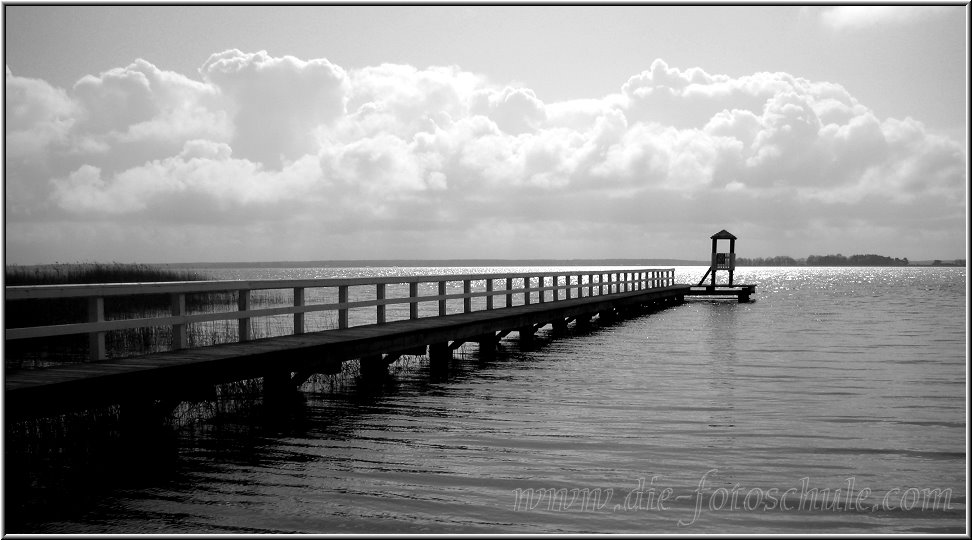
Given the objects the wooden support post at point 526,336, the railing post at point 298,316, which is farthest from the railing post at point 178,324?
the wooden support post at point 526,336

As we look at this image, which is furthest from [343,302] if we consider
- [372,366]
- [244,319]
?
[244,319]

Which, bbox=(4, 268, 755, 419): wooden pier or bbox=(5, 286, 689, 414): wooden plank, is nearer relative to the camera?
bbox=(5, 286, 689, 414): wooden plank

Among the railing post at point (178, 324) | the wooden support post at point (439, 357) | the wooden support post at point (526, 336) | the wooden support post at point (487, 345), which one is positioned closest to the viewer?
the railing post at point (178, 324)

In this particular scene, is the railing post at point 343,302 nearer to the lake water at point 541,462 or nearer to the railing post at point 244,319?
the lake water at point 541,462

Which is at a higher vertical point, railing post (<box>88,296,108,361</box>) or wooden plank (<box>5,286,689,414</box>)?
railing post (<box>88,296,108,361</box>)

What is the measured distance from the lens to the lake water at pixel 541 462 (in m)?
6.98

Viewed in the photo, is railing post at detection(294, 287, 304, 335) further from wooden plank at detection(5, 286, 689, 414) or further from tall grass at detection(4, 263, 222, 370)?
tall grass at detection(4, 263, 222, 370)

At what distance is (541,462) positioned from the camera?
28.9 ft

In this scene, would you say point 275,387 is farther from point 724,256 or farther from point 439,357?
point 724,256

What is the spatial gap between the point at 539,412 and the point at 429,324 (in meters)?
4.93

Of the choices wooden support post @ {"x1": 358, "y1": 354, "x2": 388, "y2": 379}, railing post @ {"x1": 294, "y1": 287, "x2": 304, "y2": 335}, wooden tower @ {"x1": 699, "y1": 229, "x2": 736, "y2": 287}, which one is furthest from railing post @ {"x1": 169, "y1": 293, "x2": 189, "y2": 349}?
wooden tower @ {"x1": 699, "y1": 229, "x2": 736, "y2": 287}

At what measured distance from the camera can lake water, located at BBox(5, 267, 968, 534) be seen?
6.98m

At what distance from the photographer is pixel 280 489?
7.79m

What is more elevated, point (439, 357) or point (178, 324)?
point (178, 324)
